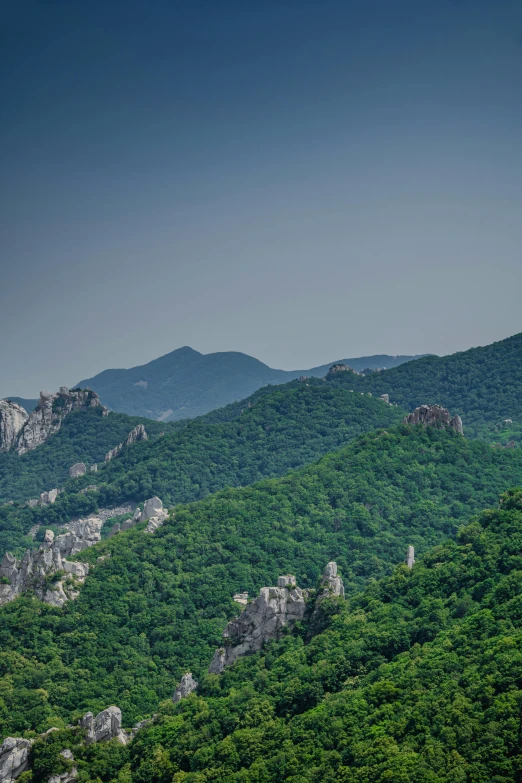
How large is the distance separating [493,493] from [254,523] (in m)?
24.1

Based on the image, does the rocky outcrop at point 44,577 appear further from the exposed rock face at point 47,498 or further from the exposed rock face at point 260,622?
the exposed rock face at point 47,498

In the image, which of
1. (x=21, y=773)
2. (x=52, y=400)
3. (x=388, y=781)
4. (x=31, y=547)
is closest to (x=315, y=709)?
(x=388, y=781)

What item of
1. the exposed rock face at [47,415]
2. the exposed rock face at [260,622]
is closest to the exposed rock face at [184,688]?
the exposed rock face at [260,622]

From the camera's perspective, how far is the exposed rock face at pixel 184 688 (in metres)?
66.1

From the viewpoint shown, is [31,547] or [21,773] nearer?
[21,773]

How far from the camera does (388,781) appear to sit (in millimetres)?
42188

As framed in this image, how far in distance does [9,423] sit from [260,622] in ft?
408

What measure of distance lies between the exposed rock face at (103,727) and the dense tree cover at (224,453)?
68.2m

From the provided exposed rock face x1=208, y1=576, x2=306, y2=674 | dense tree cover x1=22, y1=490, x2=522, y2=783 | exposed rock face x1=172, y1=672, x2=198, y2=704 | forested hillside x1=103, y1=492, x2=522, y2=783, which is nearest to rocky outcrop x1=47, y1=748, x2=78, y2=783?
dense tree cover x1=22, y1=490, x2=522, y2=783

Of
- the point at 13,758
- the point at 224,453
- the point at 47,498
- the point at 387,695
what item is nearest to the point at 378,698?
the point at 387,695

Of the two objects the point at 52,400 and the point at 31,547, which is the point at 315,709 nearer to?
the point at 31,547

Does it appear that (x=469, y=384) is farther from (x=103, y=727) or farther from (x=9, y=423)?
(x=103, y=727)

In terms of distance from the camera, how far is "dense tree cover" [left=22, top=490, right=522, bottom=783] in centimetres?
4341

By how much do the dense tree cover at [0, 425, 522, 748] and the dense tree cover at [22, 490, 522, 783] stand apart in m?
9.95
